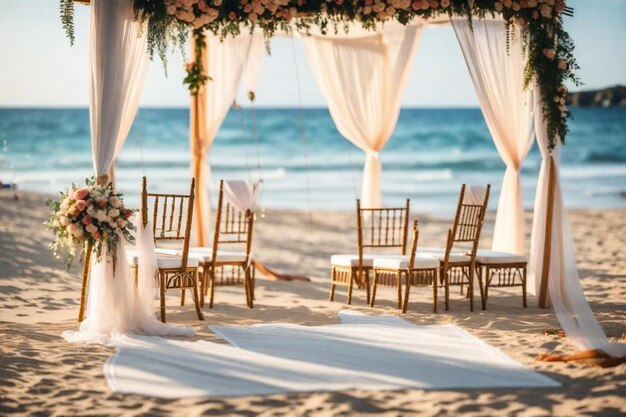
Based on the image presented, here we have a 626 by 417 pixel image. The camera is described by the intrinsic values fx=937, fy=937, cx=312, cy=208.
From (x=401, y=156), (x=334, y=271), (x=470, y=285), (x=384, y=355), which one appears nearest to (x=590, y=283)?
(x=470, y=285)

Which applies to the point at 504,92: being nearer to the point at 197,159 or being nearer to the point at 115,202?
the point at 197,159

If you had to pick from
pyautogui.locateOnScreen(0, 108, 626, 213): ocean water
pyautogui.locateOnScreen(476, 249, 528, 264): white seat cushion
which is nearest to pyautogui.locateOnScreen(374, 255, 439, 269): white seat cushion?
pyautogui.locateOnScreen(476, 249, 528, 264): white seat cushion

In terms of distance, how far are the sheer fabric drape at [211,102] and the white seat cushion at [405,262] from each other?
238cm

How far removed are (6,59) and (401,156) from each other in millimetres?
11751

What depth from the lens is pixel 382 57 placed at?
1002 centimetres

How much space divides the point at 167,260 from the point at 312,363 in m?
2.03

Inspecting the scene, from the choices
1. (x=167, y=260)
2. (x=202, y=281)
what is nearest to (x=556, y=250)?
(x=202, y=281)

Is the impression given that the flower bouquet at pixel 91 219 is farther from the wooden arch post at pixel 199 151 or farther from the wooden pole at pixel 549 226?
the wooden pole at pixel 549 226

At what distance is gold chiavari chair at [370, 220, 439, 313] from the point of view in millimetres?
7820

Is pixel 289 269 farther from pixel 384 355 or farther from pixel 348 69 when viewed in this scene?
pixel 384 355

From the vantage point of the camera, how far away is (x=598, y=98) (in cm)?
3397

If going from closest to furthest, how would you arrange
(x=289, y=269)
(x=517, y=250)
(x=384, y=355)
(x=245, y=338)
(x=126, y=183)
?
(x=384, y=355) < (x=245, y=338) < (x=517, y=250) < (x=289, y=269) < (x=126, y=183)

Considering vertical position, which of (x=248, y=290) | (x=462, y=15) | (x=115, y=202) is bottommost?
(x=248, y=290)

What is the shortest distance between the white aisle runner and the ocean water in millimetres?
11923
